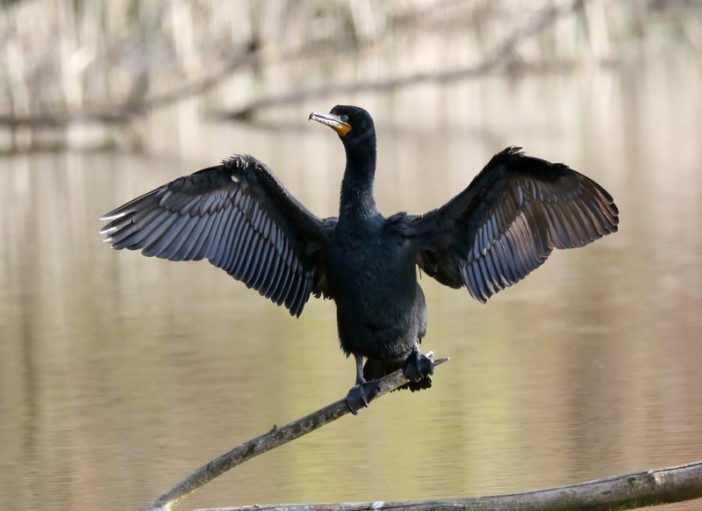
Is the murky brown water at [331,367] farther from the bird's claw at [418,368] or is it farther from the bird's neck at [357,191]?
the bird's neck at [357,191]

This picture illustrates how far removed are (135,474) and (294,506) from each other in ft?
6.20

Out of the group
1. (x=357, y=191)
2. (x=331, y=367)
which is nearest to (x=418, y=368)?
(x=357, y=191)

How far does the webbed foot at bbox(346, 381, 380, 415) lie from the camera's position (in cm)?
558

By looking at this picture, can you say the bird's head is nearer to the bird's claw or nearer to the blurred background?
the bird's claw

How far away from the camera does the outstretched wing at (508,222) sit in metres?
5.88

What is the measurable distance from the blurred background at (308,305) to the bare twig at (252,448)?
933 mm

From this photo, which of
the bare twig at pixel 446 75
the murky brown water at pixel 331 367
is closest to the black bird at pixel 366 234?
the murky brown water at pixel 331 367

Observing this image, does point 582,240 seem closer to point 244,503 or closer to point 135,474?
point 244,503

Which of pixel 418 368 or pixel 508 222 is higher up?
pixel 508 222

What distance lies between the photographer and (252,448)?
5.32m

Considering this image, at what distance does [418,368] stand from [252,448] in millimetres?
777

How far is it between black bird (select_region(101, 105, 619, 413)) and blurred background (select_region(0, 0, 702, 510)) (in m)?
0.86

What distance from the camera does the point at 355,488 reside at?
639 cm

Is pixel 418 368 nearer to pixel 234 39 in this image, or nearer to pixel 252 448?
pixel 252 448
